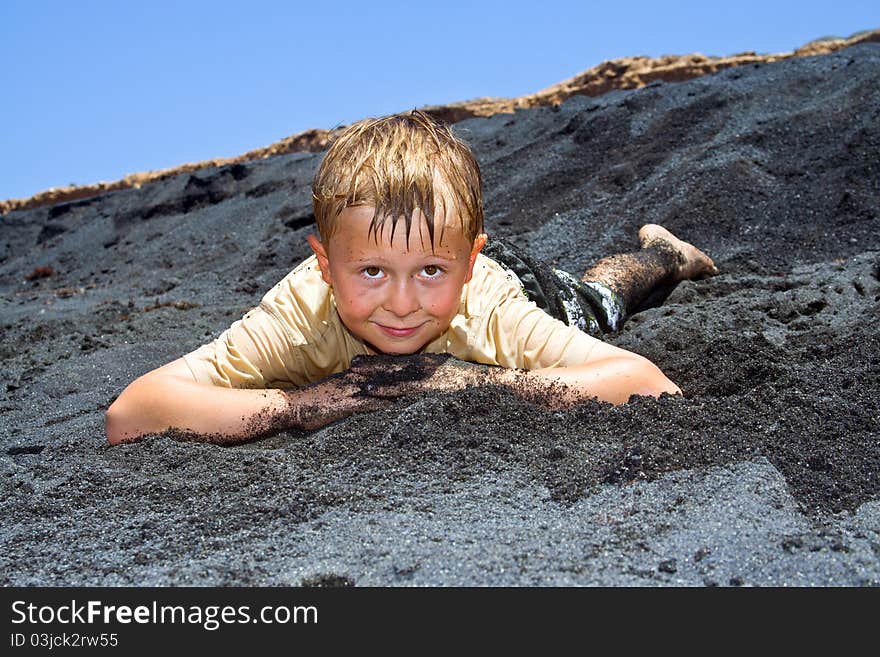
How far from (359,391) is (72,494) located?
83 cm

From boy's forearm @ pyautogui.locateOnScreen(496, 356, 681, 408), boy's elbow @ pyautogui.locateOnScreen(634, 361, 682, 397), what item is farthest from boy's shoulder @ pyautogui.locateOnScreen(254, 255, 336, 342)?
boy's elbow @ pyautogui.locateOnScreen(634, 361, 682, 397)

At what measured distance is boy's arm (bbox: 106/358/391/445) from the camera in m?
2.62

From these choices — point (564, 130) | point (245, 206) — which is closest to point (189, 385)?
point (564, 130)

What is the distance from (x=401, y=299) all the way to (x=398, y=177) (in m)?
0.33

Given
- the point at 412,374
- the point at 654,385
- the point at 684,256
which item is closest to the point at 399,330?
the point at 412,374

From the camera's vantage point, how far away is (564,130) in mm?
9406

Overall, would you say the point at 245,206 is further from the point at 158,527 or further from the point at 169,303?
the point at 158,527

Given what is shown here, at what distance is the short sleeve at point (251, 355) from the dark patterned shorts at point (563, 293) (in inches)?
48.5

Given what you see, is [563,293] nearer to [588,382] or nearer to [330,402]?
[588,382]

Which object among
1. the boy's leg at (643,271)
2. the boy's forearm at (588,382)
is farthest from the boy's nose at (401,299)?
the boy's leg at (643,271)

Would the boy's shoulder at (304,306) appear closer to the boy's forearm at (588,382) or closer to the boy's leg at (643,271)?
the boy's forearm at (588,382)

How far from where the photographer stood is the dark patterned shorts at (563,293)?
392cm

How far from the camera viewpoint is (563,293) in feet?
13.6

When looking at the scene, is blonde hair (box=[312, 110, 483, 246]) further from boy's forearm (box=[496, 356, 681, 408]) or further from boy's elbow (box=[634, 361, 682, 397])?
boy's elbow (box=[634, 361, 682, 397])
